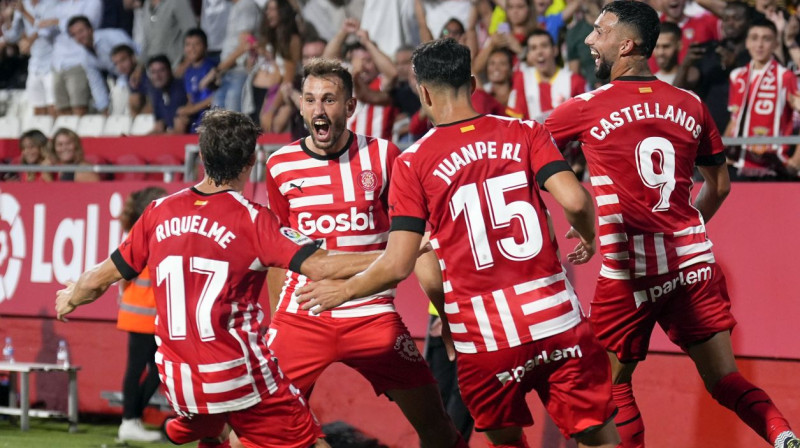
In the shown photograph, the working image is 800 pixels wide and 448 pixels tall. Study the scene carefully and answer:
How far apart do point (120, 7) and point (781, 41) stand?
373 inches

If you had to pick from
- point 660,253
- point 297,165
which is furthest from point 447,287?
point 297,165

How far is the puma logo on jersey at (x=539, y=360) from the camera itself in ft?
16.4

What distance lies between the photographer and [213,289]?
528cm

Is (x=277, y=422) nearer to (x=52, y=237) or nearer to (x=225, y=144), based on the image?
(x=225, y=144)

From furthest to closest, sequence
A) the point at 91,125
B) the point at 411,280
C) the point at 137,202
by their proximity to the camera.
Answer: the point at 91,125 < the point at 137,202 < the point at 411,280

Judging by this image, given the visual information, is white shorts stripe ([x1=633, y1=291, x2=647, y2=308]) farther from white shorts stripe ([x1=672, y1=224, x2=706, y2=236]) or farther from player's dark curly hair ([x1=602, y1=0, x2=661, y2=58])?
player's dark curly hair ([x1=602, y1=0, x2=661, y2=58])

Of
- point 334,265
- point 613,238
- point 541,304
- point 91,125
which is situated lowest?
point 541,304

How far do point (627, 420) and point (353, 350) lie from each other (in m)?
1.50

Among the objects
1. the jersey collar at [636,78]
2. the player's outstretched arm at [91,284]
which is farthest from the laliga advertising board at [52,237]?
→ the jersey collar at [636,78]

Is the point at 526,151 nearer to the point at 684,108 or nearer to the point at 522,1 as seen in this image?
the point at 684,108

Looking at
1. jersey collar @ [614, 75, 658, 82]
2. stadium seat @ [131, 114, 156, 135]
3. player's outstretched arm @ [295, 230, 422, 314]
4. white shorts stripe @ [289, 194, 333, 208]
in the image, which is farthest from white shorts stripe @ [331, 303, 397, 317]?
stadium seat @ [131, 114, 156, 135]

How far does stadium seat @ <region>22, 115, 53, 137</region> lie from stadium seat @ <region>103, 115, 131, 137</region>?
1.03m

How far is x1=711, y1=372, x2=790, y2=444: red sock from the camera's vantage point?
5602 millimetres

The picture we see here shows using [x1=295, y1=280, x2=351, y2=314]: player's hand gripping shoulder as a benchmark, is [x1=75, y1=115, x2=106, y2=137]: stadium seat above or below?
above
